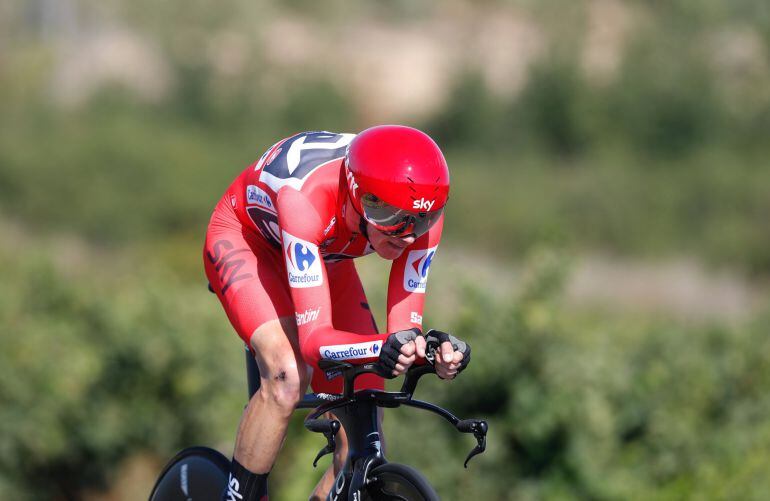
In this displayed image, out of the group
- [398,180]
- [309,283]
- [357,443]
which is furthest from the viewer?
[357,443]

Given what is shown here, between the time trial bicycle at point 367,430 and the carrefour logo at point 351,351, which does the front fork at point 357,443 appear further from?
the carrefour logo at point 351,351

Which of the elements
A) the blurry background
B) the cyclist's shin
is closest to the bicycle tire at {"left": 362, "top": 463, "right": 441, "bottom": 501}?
the cyclist's shin

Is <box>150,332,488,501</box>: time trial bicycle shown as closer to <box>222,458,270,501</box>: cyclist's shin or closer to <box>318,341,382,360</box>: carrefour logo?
<box>318,341,382,360</box>: carrefour logo

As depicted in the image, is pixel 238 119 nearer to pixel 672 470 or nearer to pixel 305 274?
pixel 672 470

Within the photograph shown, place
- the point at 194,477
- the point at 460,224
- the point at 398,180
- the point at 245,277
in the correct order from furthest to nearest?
the point at 460,224 → the point at 194,477 → the point at 245,277 → the point at 398,180

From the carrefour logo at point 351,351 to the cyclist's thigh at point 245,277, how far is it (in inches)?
26.0

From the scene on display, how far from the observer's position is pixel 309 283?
5.30 meters

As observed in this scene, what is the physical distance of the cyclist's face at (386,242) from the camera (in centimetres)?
534

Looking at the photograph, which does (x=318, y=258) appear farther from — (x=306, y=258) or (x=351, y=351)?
(x=351, y=351)

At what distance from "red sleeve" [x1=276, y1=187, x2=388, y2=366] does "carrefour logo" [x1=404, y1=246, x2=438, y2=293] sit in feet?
1.77

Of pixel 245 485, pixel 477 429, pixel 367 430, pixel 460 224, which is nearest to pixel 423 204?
pixel 477 429

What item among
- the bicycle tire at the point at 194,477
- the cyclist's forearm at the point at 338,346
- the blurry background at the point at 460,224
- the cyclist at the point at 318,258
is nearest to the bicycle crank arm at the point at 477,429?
the cyclist at the point at 318,258

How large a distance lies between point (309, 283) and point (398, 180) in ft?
2.10

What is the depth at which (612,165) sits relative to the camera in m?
43.6
